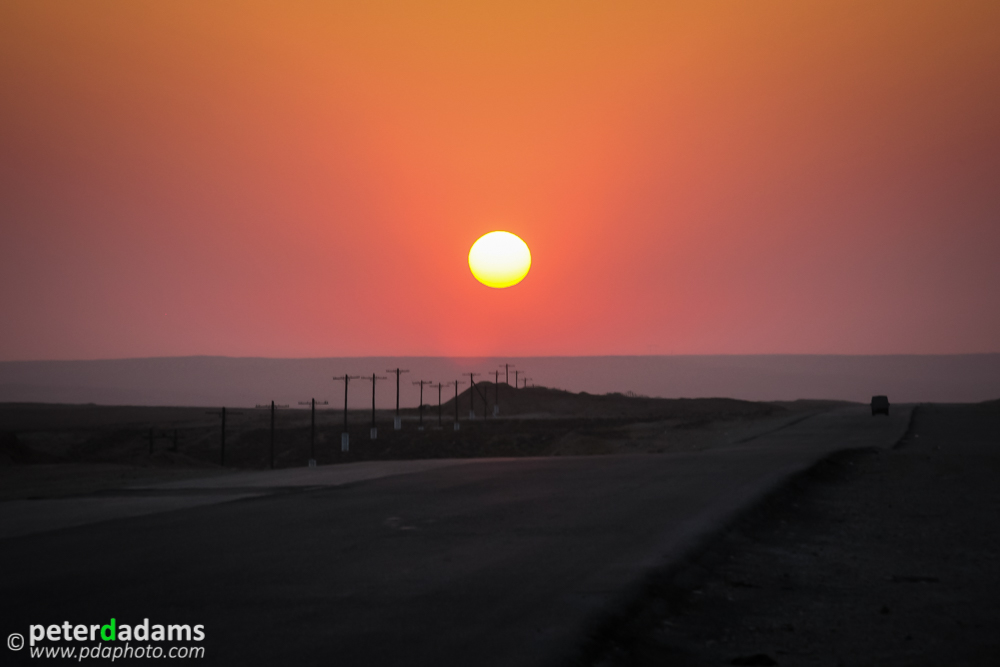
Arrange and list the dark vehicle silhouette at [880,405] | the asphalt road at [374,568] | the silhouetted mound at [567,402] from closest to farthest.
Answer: the asphalt road at [374,568], the dark vehicle silhouette at [880,405], the silhouetted mound at [567,402]

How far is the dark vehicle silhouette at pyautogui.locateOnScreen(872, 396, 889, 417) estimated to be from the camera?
8700cm

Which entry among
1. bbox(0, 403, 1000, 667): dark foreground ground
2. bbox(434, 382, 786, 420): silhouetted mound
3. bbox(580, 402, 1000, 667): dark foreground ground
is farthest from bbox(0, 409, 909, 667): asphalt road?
bbox(434, 382, 786, 420): silhouetted mound

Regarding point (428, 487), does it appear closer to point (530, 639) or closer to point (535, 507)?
point (535, 507)

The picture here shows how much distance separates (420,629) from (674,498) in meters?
11.2

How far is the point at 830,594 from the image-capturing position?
10.1 metres

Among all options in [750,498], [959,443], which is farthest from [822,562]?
[959,443]

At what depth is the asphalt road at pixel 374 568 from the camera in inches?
304

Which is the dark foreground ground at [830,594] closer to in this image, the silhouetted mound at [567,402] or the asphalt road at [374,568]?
the asphalt road at [374,568]

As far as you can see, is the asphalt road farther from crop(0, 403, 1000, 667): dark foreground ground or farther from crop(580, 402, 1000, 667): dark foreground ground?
crop(580, 402, 1000, 667): dark foreground ground

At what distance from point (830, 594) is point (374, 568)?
521cm

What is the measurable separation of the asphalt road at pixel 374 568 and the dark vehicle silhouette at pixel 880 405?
73.3 metres

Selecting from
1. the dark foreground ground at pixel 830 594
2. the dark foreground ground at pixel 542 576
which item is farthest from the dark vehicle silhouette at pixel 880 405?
the dark foreground ground at pixel 830 594

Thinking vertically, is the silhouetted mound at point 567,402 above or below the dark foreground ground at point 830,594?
above

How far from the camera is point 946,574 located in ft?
37.0
